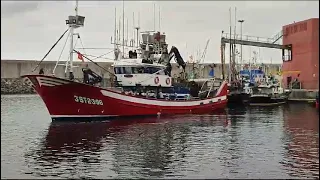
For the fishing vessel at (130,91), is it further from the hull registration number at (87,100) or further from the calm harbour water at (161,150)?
the calm harbour water at (161,150)

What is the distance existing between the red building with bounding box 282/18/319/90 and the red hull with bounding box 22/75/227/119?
26165 millimetres

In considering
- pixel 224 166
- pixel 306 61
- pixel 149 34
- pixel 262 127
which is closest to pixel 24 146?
pixel 224 166

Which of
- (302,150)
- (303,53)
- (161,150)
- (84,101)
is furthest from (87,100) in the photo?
(303,53)

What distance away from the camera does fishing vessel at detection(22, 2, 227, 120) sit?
122 feet

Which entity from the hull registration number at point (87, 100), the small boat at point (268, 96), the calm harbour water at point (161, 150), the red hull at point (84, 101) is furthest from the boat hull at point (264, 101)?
the hull registration number at point (87, 100)

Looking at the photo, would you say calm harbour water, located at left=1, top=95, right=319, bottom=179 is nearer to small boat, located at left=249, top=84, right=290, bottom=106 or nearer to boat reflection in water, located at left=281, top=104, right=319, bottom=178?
boat reflection in water, located at left=281, top=104, right=319, bottom=178

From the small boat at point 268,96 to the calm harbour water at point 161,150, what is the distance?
26.5 metres

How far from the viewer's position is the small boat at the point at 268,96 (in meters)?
62.9

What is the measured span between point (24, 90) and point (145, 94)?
94.8 m

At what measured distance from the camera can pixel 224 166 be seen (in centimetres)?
1911

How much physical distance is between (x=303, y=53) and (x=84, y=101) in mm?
35380

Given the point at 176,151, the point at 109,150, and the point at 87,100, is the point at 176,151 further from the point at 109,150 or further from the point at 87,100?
the point at 87,100

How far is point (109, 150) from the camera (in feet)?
76.5

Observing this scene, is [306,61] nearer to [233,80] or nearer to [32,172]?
[233,80]
